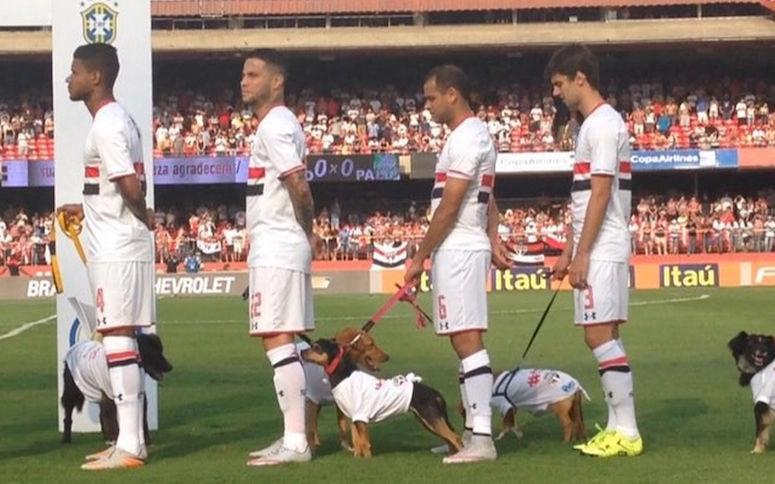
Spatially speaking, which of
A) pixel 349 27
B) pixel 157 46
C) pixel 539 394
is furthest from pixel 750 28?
pixel 539 394

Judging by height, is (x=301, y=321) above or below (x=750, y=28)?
below

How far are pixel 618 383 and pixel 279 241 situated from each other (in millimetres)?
2173

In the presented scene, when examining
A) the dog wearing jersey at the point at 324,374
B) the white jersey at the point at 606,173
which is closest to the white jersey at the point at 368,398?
the dog wearing jersey at the point at 324,374

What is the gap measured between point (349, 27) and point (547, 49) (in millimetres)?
6455

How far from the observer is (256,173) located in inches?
332

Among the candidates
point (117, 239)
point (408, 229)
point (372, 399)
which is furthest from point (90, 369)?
point (408, 229)

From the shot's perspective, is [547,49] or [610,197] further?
[547,49]

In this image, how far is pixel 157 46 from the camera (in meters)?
46.2

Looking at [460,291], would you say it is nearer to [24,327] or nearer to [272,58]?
[272,58]

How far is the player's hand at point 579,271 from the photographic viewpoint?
8398 mm

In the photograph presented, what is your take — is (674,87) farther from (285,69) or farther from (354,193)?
(285,69)

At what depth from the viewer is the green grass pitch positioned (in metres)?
8.04

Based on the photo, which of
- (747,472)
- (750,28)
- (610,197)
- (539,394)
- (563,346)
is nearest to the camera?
(747,472)

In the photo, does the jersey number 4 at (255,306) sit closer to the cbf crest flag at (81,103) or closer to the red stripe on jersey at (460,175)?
the red stripe on jersey at (460,175)
